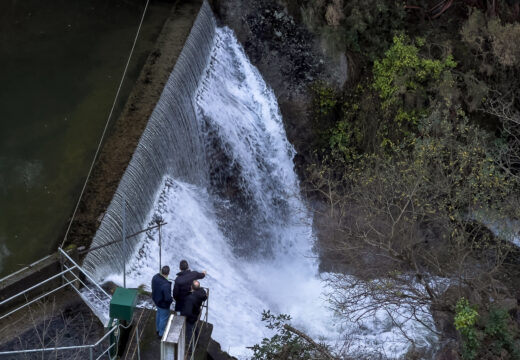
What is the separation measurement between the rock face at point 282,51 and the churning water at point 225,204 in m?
0.30

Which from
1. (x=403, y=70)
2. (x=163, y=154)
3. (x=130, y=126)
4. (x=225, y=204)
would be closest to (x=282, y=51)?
(x=403, y=70)

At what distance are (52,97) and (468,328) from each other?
9.06 meters

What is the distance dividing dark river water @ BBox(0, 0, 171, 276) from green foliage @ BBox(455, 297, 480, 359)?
21.2 ft

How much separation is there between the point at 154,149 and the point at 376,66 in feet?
20.4

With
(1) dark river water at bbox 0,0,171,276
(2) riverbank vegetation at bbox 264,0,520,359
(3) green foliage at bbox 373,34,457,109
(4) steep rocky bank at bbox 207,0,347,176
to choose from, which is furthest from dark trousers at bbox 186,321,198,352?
(3) green foliage at bbox 373,34,457,109

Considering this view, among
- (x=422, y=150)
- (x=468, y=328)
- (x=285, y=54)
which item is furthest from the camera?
(x=285, y=54)

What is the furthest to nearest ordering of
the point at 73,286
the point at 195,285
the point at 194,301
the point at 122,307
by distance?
the point at 73,286
the point at 194,301
the point at 195,285
the point at 122,307

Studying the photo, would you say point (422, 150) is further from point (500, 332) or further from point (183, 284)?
point (183, 284)

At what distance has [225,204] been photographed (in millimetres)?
13008

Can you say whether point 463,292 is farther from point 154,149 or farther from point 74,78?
point 74,78

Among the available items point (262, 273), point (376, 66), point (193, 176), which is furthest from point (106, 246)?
point (376, 66)

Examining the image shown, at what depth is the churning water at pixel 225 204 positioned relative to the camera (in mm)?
10555

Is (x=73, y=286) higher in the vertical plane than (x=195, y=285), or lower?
higher

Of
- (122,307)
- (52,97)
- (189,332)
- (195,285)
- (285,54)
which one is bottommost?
(122,307)
